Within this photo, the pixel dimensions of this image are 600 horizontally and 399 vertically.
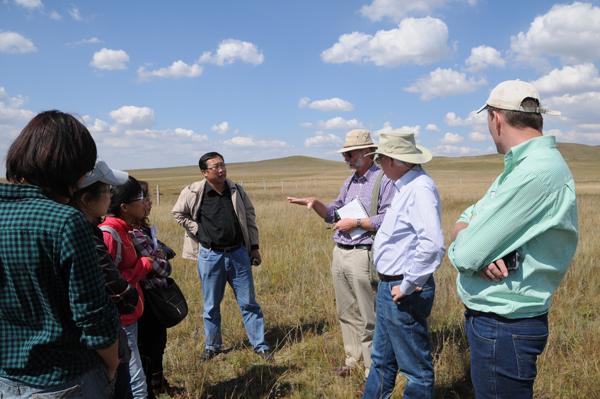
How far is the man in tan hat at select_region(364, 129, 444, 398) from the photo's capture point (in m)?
2.71

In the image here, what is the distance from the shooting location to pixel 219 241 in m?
4.72

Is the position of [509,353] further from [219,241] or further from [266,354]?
[219,241]

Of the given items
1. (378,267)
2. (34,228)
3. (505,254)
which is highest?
(34,228)

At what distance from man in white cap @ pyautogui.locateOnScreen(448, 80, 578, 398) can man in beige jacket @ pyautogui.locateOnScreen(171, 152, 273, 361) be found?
2830 mm

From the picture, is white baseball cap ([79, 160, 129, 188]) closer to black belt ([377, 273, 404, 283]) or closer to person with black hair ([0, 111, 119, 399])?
person with black hair ([0, 111, 119, 399])

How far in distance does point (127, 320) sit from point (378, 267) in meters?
1.66

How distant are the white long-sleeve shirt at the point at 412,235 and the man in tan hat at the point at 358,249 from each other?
791 mm

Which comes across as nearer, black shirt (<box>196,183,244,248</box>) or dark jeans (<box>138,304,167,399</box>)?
dark jeans (<box>138,304,167,399</box>)

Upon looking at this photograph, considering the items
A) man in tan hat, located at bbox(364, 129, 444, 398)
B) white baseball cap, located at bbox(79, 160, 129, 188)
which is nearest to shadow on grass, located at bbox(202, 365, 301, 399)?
man in tan hat, located at bbox(364, 129, 444, 398)

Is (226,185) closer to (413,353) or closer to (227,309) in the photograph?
(227,309)

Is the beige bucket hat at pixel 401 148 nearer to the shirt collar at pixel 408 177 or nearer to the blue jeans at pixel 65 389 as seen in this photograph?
the shirt collar at pixel 408 177

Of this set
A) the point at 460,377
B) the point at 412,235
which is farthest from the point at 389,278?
the point at 460,377

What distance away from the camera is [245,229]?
4820 millimetres

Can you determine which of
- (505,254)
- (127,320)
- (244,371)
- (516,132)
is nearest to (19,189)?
(127,320)
